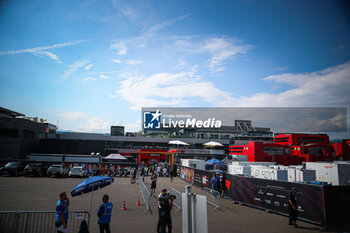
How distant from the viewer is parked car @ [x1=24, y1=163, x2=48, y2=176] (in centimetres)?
2659

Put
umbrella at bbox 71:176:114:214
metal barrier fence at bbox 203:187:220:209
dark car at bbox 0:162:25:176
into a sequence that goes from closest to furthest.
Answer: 1. umbrella at bbox 71:176:114:214
2. metal barrier fence at bbox 203:187:220:209
3. dark car at bbox 0:162:25:176

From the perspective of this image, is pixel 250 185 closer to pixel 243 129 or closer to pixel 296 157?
pixel 296 157

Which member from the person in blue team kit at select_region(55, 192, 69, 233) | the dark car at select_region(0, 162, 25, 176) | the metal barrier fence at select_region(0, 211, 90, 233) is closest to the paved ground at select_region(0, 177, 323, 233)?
the metal barrier fence at select_region(0, 211, 90, 233)

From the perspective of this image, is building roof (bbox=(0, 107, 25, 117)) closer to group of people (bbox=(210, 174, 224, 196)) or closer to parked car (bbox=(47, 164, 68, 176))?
parked car (bbox=(47, 164, 68, 176))

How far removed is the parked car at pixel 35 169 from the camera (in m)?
26.6

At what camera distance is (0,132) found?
1483 inches

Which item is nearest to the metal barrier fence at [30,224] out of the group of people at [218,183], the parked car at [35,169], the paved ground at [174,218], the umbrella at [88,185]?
the umbrella at [88,185]

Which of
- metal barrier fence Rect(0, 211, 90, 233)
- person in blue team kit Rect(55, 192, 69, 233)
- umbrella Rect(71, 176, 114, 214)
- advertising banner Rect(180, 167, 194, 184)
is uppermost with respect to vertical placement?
umbrella Rect(71, 176, 114, 214)

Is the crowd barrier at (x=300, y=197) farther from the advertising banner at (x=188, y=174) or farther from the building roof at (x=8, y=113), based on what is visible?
the building roof at (x=8, y=113)

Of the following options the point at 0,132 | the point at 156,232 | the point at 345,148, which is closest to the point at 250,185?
the point at 156,232

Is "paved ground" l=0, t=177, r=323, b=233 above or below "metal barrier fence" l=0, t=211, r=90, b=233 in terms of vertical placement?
below

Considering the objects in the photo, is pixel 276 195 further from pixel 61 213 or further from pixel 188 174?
pixel 188 174

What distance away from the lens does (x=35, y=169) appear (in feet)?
88.4

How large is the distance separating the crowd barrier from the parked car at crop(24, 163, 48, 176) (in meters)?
23.8
